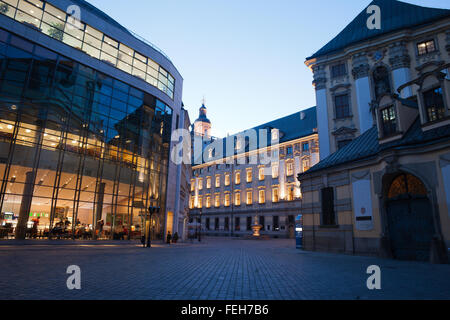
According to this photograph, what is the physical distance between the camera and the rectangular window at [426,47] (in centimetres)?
2712

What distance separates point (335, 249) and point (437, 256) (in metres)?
6.18

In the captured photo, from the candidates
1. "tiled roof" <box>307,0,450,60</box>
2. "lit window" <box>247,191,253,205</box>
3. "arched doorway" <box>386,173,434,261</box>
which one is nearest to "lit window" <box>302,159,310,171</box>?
"lit window" <box>247,191,253,205</box>

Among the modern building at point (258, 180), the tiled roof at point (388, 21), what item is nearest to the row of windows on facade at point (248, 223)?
the modern building at point (258, 180)

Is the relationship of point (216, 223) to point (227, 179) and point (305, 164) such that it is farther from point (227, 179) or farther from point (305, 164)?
point (305, 164)

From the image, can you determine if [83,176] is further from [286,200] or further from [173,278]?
[286,200]

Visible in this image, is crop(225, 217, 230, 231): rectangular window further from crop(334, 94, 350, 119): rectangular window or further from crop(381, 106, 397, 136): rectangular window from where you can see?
crop(381, 106, 397, 136): rectangular window

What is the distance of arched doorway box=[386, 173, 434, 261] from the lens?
13461mm

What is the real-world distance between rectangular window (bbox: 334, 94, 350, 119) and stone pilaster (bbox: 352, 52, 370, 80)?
7.77ft

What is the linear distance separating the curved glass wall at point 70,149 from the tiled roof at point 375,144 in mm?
18794

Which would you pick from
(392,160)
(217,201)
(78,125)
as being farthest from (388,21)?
(217,201)

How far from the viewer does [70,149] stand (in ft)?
81.3

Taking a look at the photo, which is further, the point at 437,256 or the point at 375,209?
the point at 375,209

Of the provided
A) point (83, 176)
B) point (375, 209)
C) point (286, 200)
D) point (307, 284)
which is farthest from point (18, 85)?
point (286, 200)
